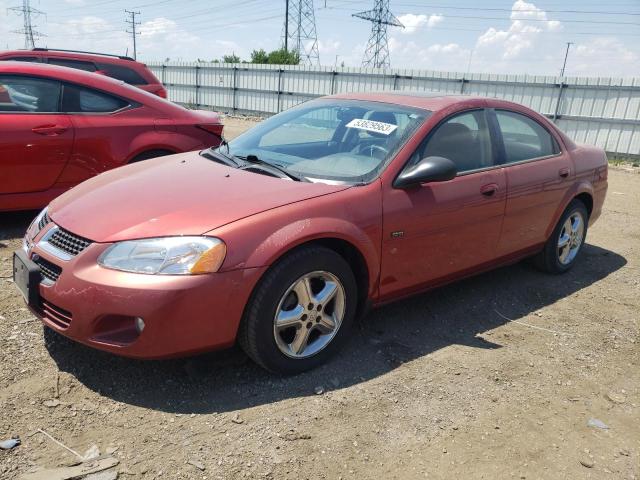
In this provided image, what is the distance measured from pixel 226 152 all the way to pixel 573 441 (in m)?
2.77

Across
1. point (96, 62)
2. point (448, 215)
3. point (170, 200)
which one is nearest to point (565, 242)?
point (448, 215)

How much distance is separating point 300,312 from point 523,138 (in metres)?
2.54

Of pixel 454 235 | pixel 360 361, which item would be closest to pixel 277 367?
pixel 360 361

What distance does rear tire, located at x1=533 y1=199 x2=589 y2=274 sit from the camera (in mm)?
4723

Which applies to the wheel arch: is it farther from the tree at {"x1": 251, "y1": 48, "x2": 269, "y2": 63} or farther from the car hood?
the tree at {"x1": 251, "y1": 48, "x2": 269, "y2": 63}

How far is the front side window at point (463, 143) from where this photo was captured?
3531 mm

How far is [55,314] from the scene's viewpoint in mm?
2721

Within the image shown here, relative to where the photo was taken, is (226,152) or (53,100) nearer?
(226,152)

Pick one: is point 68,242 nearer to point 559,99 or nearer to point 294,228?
point 294,228

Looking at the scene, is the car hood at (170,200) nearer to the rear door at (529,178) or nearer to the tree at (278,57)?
the rear door at (529,178)

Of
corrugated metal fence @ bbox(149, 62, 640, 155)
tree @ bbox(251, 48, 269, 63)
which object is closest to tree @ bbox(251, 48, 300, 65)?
tree @ bbox(251, 48, 269, 63)

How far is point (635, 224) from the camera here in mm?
7047

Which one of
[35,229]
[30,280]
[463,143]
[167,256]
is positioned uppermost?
[463,143]

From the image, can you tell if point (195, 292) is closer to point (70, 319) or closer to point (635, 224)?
point (70, 319)
